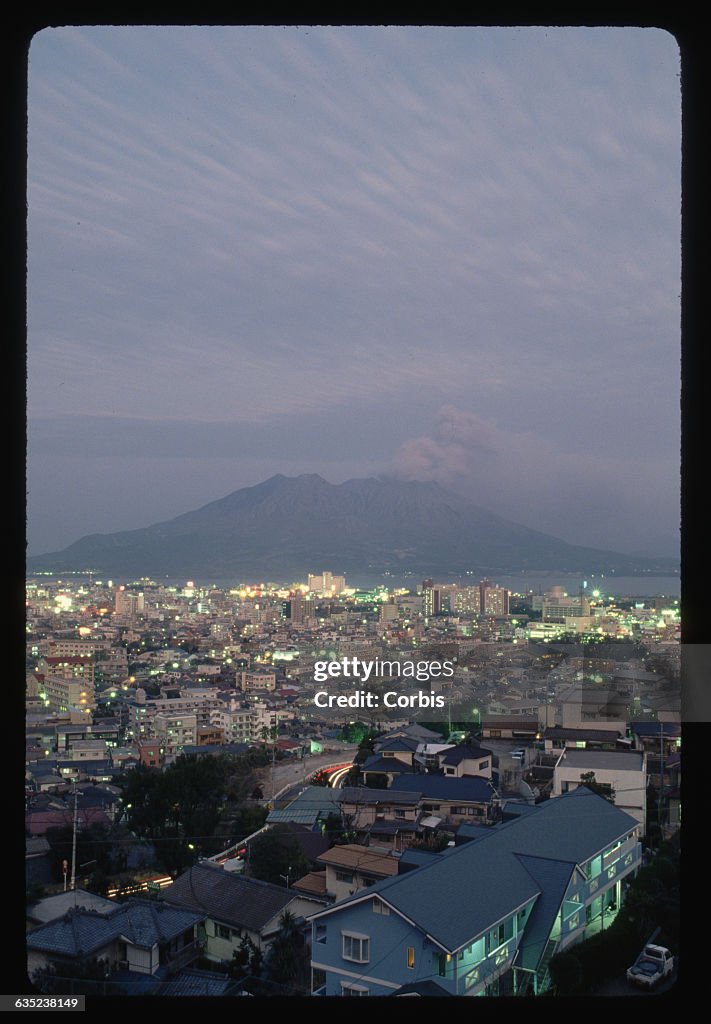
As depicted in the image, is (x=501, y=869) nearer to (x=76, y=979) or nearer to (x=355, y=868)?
(x=355, y=868)

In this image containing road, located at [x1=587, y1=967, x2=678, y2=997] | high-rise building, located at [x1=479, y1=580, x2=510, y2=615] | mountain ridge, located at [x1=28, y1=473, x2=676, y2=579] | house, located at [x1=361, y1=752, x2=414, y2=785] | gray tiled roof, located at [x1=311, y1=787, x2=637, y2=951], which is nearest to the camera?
road, located at [x1=587, y1=967, x2=678, y2=997]

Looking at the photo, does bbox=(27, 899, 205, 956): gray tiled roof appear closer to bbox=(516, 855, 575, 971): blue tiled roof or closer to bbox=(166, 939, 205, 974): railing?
bbox=(166, 939, 205, 974): railing

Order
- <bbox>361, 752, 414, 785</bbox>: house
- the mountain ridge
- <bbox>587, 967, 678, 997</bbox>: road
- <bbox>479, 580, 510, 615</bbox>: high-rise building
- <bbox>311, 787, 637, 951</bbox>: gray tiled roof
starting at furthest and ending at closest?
the mountain ridge, <bbox>479, 580, 510, 615</bbox>: high-rise building, <bbox>361, 752, 414, 785</bbox>: house, <bbox>311, 787, 637, 951</bbox>: gray tiled roof, <bbox>587, 967, 678, 997</bbox>: road

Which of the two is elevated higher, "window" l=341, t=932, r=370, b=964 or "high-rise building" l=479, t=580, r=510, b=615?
"high-rise building" l=479, t=580, r=510, b=615

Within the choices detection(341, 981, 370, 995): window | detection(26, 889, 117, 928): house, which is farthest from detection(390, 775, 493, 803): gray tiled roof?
detection(26, 889, 117, 928): house

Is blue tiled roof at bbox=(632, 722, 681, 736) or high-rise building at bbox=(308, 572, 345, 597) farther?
high-rise building at bbox=(308, 572, 345, 597)

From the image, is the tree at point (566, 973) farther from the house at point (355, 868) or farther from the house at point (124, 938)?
the house at point (124, 938)

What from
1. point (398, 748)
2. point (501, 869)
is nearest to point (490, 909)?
point (501, 869)

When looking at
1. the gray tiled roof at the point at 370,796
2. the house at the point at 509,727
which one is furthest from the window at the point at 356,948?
the house at the point at 509,727
